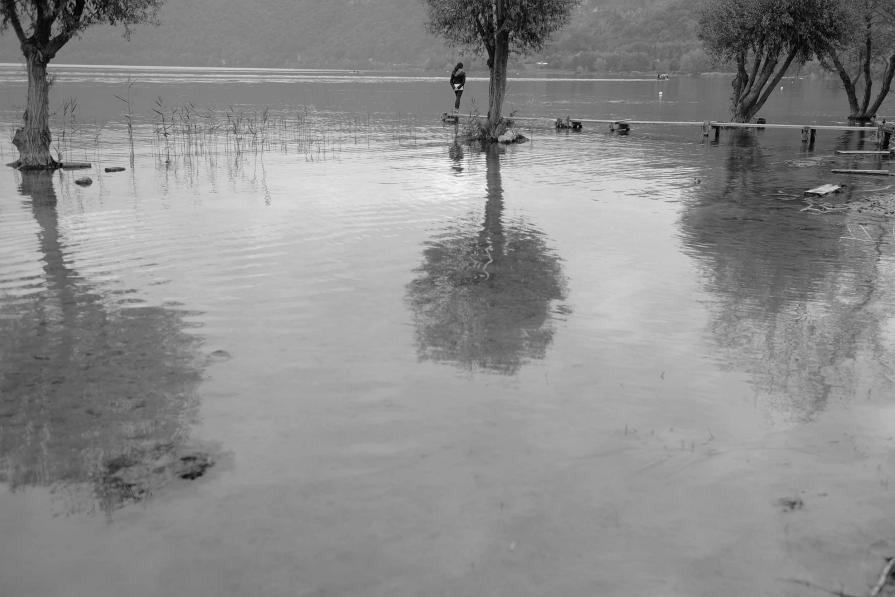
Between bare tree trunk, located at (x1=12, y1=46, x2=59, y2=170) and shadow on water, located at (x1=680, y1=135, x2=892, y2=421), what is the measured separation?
18.3 m

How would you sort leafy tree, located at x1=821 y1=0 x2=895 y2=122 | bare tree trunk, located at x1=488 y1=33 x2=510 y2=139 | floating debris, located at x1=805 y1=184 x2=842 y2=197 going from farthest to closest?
leafy tree, located at x1=821 y1=0 x2=895 y2=122
bare tree trunk, located at x1=488 y1=33 x2=510 y2=139
floating debris, located at x1=805 y1=184 x2=842 y2=197

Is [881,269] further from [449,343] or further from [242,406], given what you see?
[242,406]

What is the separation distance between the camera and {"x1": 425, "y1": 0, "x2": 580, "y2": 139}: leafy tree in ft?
113

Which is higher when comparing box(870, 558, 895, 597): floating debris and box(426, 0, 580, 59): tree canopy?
box(426, 0, 580, 59): tree canopy

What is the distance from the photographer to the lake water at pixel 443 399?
19.6ft

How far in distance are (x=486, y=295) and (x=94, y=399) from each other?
5.73 m

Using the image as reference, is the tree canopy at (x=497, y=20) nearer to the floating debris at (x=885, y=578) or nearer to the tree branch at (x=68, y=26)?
the tree branch at (x=68, y=26)

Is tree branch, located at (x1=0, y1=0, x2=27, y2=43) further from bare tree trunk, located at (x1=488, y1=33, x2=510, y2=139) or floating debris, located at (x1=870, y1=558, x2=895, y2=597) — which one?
floating debris, located at (x1=870, y1=558, x2=895, y2=597)

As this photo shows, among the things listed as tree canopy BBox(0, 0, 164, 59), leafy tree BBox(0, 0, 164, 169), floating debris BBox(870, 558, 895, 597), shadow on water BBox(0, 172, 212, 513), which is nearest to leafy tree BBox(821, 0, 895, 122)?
tree canopy BBox(0, 0, 164, 59)

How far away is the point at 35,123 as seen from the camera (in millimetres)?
25281

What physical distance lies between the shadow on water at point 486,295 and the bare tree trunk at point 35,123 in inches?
571

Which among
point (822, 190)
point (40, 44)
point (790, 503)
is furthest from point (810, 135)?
point (790, 503)

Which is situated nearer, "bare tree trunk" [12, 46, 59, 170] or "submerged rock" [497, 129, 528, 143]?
"bare tree trunk" [12, 46, 59, 170]

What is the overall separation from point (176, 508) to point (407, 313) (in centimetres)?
542
